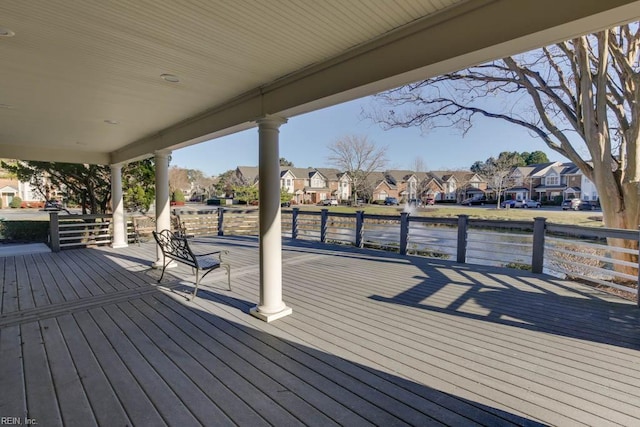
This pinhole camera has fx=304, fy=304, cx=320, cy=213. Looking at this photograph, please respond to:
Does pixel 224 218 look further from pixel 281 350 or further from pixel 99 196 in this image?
pixel 281 350

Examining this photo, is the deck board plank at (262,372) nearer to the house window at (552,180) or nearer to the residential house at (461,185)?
the residential house at (461,185)

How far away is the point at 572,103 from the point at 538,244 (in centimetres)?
435

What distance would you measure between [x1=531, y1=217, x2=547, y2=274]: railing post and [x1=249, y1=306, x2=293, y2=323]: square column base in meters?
4.13

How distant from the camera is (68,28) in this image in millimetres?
2021

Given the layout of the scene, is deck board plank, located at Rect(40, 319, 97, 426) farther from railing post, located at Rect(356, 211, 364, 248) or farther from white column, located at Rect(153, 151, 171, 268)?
railing post, located at Rect(356, 211, 364, 248)

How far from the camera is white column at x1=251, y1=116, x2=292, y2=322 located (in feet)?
10.9

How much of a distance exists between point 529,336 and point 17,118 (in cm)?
696

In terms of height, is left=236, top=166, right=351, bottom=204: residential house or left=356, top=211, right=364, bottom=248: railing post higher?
left=236, top=166, right=351, bottom=204: residential house

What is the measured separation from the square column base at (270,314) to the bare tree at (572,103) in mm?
6810

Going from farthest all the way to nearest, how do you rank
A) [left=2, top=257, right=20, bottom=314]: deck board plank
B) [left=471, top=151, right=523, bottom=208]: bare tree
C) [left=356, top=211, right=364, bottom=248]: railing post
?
[left=471, top=151, right=523, bottom=208]: bare tree → [left=356, top=211, right=364, bottom=248]: railing post → [left=2, top=257, right=20, bottom=314]: deck board plank

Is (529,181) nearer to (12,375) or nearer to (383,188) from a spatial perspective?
(383,188)

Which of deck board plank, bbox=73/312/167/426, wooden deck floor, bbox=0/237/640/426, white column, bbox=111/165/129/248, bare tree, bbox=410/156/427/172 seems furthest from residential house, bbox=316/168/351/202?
deck board plank, bbox=73/312/167/426

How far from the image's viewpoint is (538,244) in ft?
16.1

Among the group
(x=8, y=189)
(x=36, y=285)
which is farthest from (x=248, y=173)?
(x=36, y=285)
